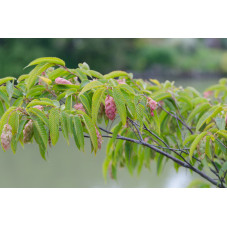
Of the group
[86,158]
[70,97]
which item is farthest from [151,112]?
[86,158]

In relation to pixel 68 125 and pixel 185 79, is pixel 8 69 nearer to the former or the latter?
pixel 185 79

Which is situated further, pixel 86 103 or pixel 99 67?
pixel 99 67

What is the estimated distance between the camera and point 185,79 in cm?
1285

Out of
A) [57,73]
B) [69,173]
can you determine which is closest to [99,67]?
[69,173]

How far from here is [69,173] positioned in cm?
386

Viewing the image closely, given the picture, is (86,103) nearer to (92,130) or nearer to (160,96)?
(92,130)

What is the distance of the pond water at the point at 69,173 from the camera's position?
3574mm

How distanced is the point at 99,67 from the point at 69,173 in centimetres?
818

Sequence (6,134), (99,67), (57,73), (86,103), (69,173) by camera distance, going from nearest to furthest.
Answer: (6,134), (86,103), (57,73), (69,173), (99,67)

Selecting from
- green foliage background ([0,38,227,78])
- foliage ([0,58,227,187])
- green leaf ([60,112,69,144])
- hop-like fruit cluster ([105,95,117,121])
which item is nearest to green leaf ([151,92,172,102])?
foliage ([0,58,227,187])

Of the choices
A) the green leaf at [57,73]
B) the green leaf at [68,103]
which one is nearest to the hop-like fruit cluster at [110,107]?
the green leaf at [68,103]

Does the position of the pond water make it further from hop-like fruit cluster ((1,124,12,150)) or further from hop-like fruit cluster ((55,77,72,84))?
hop-like fruit cluster ((1,124,12,150))

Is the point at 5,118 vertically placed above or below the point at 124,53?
below

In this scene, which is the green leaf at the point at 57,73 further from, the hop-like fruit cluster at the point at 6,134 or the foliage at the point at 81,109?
the hop-like fruit cluster at the point at 6,134
